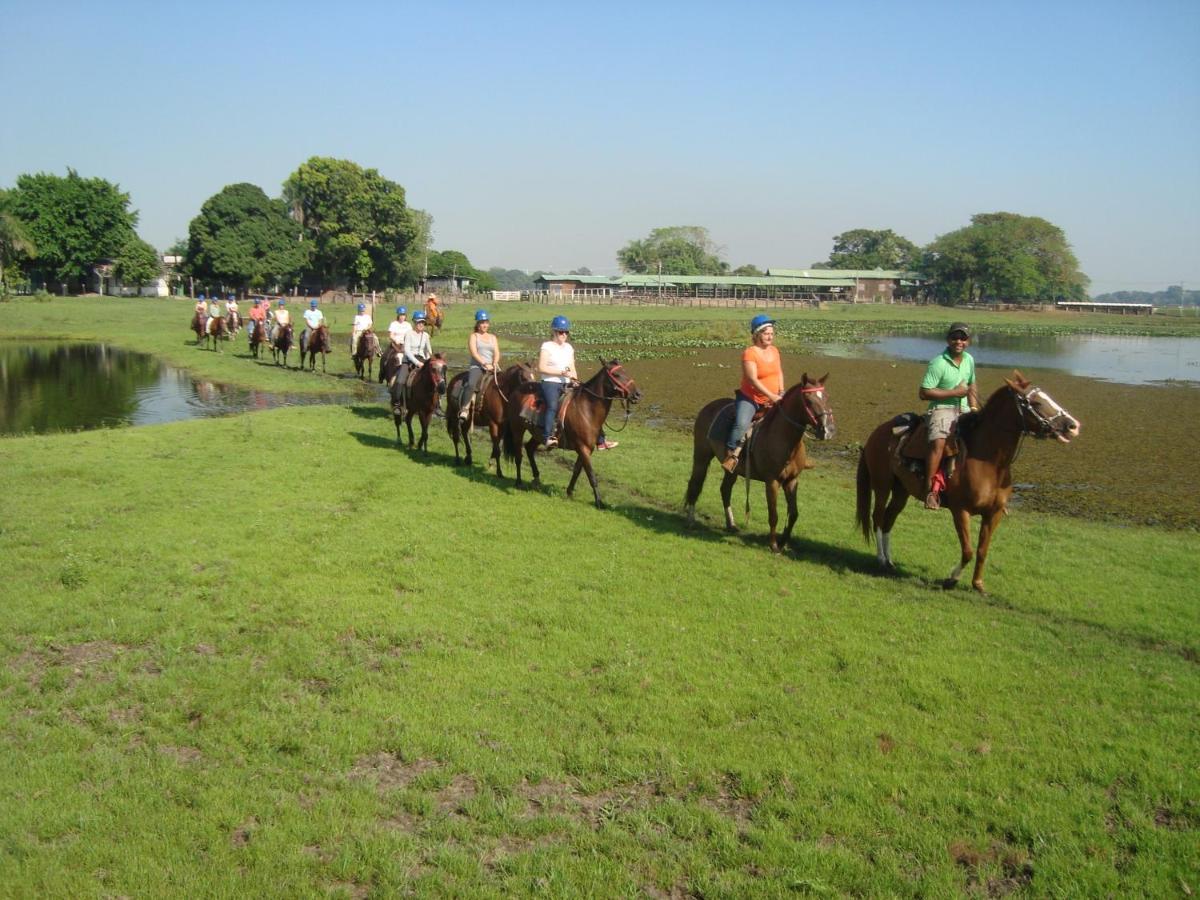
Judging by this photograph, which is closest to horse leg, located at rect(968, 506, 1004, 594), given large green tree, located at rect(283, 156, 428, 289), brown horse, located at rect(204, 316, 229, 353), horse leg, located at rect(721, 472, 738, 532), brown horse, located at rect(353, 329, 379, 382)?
horse leg, located at rect(721, 472, 738, 532)

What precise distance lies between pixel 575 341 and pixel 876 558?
4049 cm

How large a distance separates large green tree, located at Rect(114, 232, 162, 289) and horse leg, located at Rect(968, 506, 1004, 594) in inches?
3516

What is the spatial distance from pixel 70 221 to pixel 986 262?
109 meters

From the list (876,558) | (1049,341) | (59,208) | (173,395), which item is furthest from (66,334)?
(1049,341)

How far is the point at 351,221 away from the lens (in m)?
83.4

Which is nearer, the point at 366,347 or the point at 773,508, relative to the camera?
the point at 773,508

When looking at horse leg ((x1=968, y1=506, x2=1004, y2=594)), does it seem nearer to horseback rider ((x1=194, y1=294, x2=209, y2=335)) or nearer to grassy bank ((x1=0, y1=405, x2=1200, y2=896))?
grassy bank ((x1=0, y1=405, x2=1200, y2=896))

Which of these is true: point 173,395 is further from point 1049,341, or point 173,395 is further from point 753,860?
point 1049,341

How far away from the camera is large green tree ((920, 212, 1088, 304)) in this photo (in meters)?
114

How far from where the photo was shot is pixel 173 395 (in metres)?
24.5

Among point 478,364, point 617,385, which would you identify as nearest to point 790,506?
point 617,385

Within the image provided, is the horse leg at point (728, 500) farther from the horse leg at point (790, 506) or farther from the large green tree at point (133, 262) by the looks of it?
the large green tree at point (133, 262)

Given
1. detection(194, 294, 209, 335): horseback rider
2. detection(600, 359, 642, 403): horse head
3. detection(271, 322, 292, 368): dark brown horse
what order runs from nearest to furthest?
detection(600, 359, 642, 403): horse head < detection(271, 322, 292, 368): dark brown horse < detection(194, 294, 209, 335): horseback rider

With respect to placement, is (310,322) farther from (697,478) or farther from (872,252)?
(872,252)
